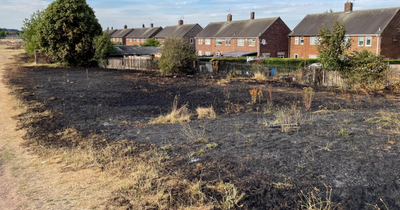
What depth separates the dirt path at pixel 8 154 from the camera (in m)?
5.86

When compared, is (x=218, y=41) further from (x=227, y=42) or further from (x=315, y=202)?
(x=315, y=202)

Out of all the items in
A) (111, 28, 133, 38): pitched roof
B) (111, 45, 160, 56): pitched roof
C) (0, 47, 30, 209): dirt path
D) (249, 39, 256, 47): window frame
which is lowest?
(0, 47, 30, 209): dirt path

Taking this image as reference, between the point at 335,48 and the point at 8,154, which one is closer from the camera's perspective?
the point at 8,154

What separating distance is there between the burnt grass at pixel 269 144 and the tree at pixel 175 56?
39.8 ft

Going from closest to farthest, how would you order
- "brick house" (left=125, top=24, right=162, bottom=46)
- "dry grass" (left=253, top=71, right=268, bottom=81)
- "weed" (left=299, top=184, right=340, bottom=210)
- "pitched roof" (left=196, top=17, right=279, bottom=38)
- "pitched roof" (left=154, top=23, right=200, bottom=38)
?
"weed" (left=299, top=184, right=340, bottom=210)
"dry grass" (left=253, top=71, right=268, bottom=81)
"pitched roof" (left=196, top=17, right=279, bottom=38)
"pitched roof" (left=154, top=23, right=200, bottom=38)
"brick house" (left=125, top=24, right=162, bottom=46)

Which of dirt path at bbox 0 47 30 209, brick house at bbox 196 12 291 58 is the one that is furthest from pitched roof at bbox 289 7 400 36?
dirt path at bbox 0 47 30 209

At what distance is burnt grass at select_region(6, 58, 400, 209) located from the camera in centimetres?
520

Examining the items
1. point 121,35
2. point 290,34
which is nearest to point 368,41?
point 290,34

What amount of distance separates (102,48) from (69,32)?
13.9ft

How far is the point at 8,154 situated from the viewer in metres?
8.44

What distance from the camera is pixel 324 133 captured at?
8039 mm

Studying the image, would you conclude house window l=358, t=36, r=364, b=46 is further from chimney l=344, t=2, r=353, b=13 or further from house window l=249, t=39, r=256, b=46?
house window l=249, t=39, r=256, b=46

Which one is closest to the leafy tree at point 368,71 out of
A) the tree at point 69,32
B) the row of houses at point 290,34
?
the row of houses at point 290,34

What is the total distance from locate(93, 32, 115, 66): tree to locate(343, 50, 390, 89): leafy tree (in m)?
27.5
